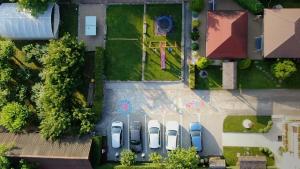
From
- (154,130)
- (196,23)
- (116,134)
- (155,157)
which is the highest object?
(196,23)

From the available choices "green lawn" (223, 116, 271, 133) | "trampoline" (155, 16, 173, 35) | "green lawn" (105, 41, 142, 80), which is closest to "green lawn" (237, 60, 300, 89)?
"green lawn" (223, 116, 271, 133)

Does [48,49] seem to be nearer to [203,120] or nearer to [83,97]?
[83,97]

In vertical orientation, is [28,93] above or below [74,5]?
below

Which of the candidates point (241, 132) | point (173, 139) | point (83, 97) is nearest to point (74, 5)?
point (83, 97)

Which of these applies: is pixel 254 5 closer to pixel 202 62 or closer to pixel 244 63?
pixel 244 63

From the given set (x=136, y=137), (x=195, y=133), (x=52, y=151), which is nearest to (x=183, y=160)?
(x=195, y=133)

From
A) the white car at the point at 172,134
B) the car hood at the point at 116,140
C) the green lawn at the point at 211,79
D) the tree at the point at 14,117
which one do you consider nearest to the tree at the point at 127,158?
the car hood at the point at 116,140

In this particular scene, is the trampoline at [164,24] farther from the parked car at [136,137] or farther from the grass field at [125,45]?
the parked car at [136,137]
